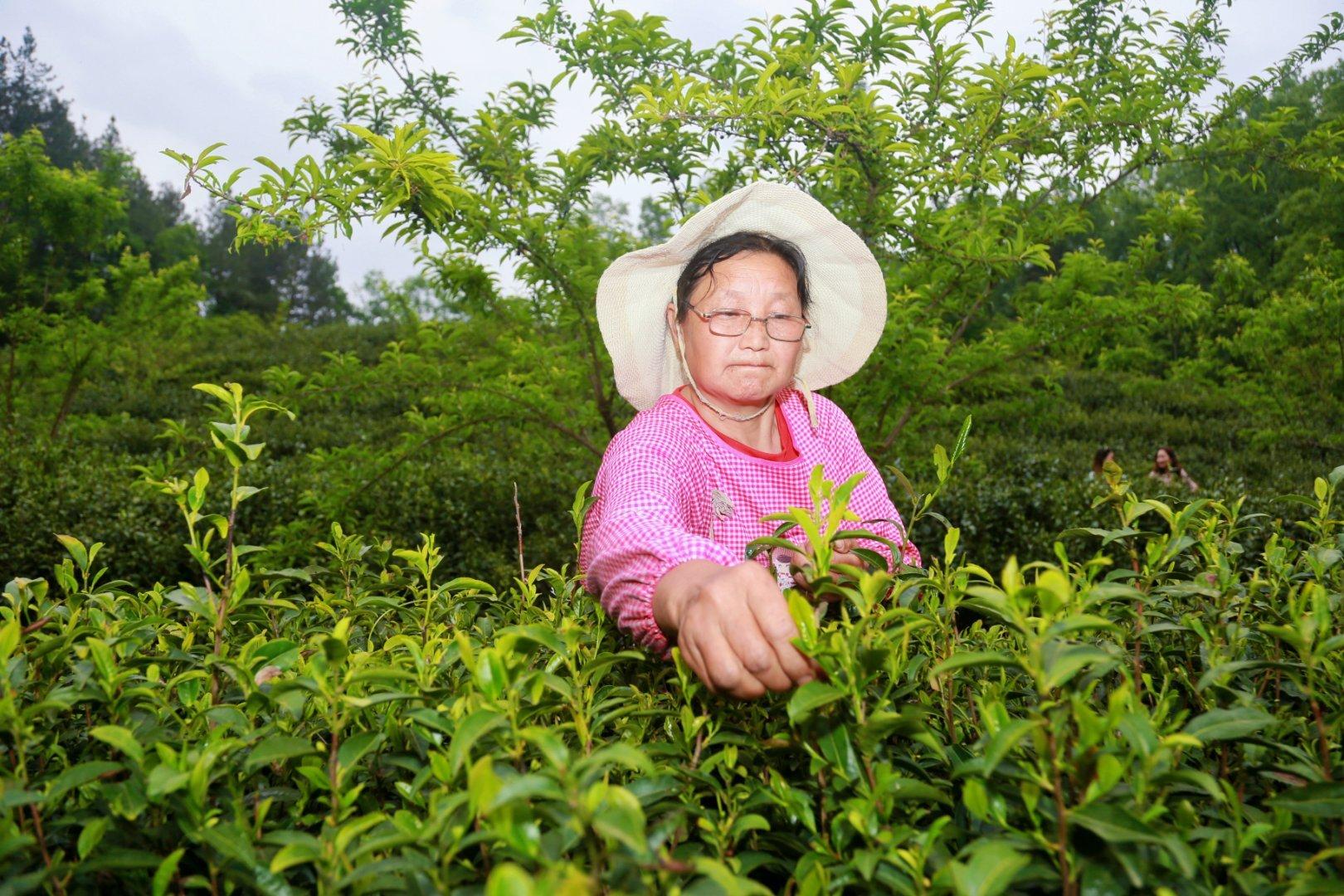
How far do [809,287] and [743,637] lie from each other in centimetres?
162

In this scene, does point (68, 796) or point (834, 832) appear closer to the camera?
point (834, 832)

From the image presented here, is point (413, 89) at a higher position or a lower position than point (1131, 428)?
higher

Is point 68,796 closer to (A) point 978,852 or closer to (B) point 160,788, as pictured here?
(B) point 160,788

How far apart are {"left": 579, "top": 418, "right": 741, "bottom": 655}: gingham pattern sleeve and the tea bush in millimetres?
109

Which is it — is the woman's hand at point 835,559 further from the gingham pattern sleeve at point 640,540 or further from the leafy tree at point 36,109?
the leafy tree at point 36,109

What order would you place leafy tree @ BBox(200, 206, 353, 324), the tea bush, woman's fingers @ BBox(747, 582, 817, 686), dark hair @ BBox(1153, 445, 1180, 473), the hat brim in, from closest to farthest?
1. the tea bush
2. woman's fingers @ BBox(747, 582, 817, 686)
3. the hat brim
4. dark hair @ BBox(1153, 445, 1180, 473)
5. leafy tree @ BBox(200, 206, 353, 324)

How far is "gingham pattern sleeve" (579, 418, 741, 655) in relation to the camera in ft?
4.50

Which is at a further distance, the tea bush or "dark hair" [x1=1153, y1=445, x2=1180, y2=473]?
"dark hair" [x1=1153, y1=445, x2=1180, y2=473]

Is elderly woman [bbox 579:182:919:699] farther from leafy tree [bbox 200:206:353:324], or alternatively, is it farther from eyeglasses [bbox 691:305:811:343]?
leafy tree [bbox 200:206:353:324]

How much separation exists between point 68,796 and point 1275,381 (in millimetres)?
12448

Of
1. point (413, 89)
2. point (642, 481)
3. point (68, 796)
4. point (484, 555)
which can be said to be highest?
point (413, 89)

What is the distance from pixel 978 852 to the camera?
2.39 feet

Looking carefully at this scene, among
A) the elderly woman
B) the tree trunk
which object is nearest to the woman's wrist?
the elderly woman

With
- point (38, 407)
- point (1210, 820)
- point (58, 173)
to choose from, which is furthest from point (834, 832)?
point (38, 407)
